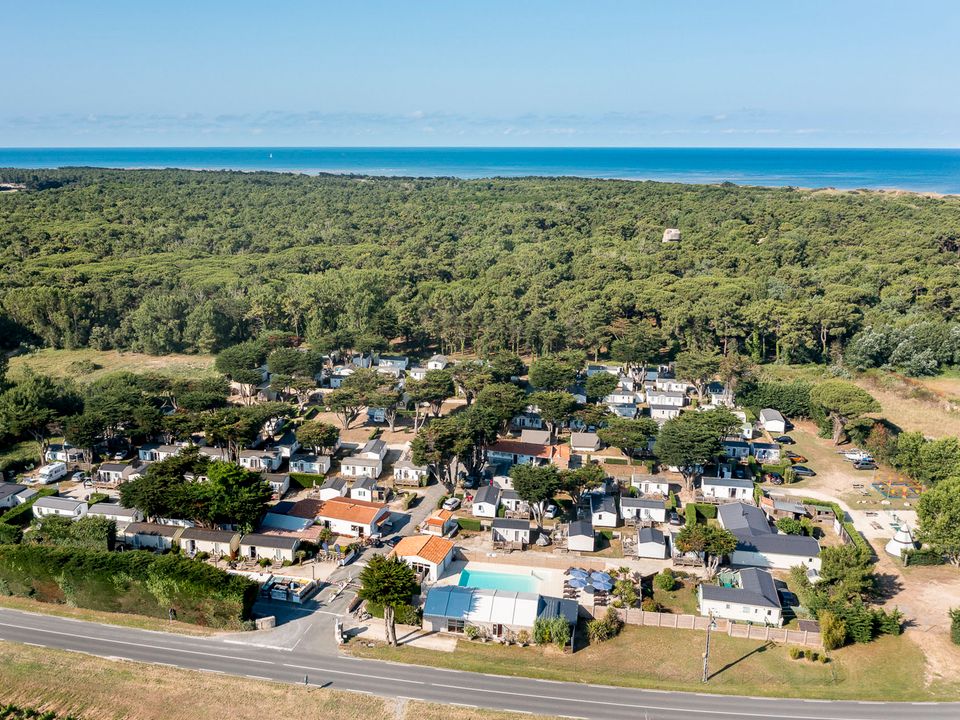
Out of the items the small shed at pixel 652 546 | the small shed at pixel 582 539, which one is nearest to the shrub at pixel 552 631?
the small shed at pixel 582 539

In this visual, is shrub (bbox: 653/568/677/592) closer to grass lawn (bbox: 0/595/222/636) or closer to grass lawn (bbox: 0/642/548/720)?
grass lawn (bbox: 0/642/548/720)

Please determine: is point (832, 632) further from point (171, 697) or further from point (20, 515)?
point (20, 515)

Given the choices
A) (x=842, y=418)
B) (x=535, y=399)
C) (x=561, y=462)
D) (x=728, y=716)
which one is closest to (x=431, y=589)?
(x=728, y=716)

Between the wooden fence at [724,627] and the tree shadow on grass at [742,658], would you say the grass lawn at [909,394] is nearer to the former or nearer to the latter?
the wooden fence at [724,627]

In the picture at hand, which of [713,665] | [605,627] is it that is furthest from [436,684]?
[713,665]

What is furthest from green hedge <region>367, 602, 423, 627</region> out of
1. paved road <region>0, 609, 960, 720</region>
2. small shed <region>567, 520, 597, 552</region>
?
small shed <region>567, 520, 597, 552</region>
